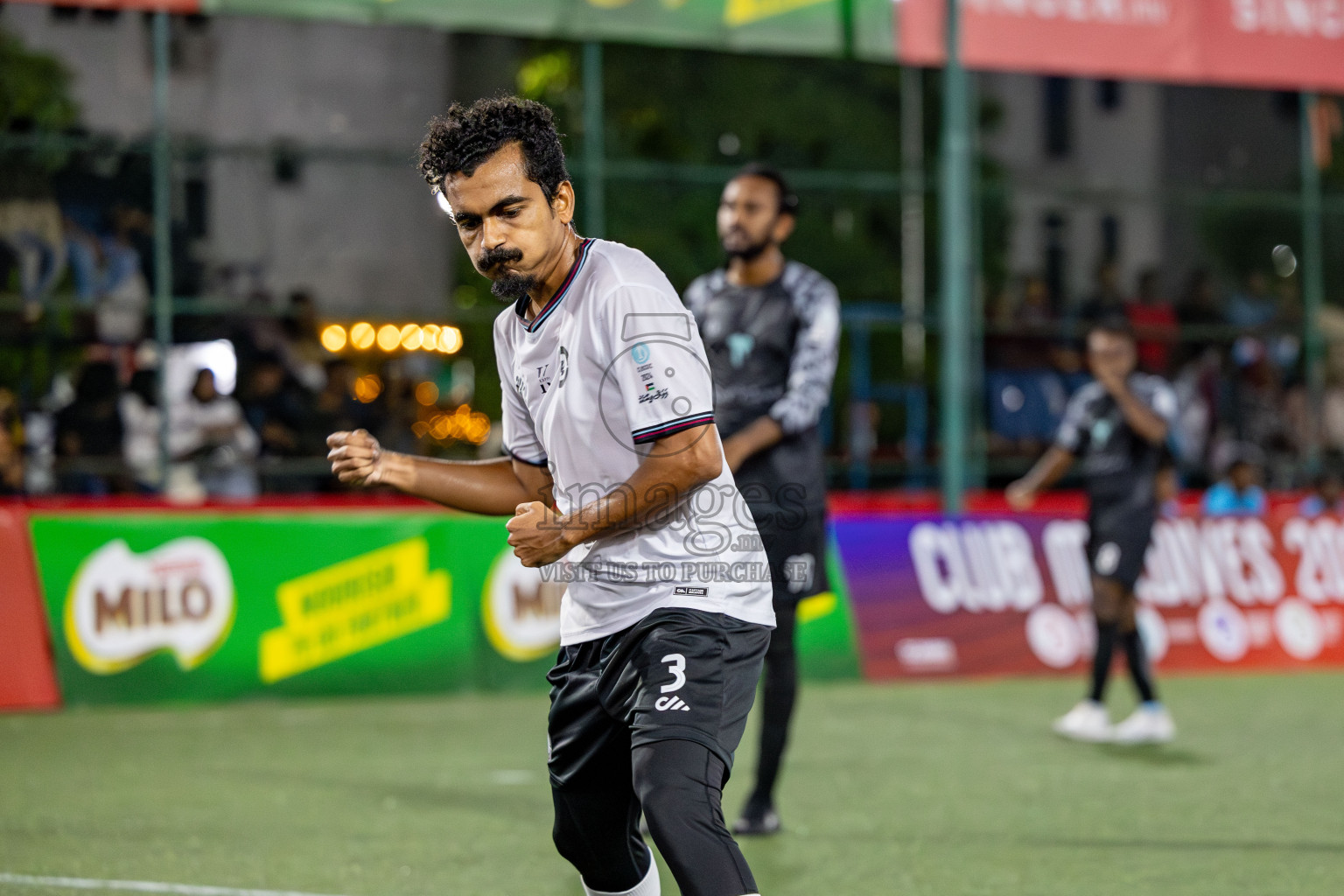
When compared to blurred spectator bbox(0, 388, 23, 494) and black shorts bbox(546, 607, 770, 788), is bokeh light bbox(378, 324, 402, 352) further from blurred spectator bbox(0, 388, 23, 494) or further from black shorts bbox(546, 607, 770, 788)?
black shorts bbox(546, 607, 770, 788)

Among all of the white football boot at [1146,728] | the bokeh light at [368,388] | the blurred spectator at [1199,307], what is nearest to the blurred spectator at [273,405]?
the bokeh light at [368,388]

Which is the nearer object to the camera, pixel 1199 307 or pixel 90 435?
pixel 90 435

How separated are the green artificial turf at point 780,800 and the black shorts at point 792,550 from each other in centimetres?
93

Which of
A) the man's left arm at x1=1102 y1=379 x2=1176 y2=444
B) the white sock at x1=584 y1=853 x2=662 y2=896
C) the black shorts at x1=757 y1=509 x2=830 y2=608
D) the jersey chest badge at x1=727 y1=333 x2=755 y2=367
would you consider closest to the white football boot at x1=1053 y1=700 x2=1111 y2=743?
the man's left arm at x1=1102 y1=379 x2=1176 y2=444

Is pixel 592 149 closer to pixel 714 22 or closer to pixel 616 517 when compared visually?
pixel 714 22

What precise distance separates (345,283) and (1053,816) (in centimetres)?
1142

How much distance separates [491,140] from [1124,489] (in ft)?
19.5

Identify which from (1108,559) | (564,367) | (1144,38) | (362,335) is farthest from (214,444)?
(564,367)

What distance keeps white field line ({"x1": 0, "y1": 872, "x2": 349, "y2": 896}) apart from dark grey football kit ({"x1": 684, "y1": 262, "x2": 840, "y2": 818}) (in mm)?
1812

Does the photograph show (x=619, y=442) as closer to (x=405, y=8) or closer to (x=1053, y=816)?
(x=1053, y=816)

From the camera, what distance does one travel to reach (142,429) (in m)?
13.5

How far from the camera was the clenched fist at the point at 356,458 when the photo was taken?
3.72m

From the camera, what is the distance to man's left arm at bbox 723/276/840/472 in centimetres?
603

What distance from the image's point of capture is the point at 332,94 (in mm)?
16250
